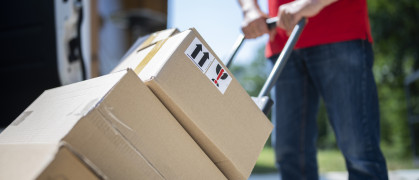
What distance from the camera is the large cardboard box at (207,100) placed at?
914 millimetres

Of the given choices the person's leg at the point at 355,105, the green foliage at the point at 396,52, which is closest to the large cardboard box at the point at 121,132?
the person's leg at the point at 355,105

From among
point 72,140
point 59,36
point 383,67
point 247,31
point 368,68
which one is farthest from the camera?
point 383,67

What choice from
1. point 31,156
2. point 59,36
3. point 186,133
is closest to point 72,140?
point 31,156

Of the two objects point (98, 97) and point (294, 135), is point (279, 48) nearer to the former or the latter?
point (294, 135)

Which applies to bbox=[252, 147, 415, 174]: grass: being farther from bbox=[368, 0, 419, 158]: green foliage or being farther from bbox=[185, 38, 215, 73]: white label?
bbox=[368, 0, 419, 158]: green foliage

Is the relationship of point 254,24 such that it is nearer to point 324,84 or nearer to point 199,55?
point 324,84

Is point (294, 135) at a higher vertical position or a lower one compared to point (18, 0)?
lower

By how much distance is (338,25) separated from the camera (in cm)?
127

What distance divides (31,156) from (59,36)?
111 centimetres

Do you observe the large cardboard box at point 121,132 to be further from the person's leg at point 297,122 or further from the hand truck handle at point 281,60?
the person's leg at point 297,122

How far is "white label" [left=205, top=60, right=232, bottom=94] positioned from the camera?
1.00m

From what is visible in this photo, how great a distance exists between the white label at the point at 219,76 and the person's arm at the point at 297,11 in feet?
1.18

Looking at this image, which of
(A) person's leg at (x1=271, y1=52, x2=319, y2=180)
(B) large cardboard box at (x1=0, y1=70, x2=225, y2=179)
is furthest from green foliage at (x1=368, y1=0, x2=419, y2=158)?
(B) large cardboard box at (x1=0, y1=70, x2=225, y2=179)

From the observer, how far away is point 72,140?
763mm
